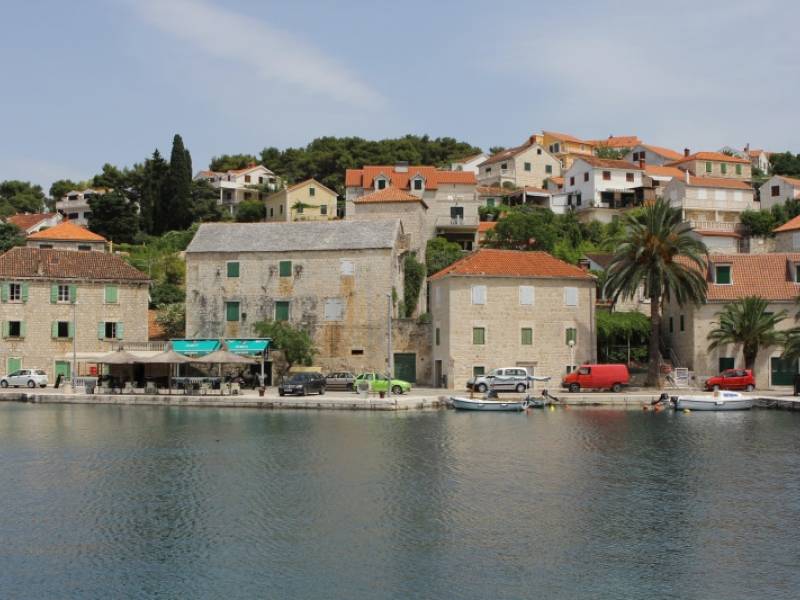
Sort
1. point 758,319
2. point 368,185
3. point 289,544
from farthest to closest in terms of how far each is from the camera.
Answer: point 368,185
point 758,319
point 289,544

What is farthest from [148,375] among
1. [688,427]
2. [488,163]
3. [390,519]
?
[488,163]

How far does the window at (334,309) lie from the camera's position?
183 ft

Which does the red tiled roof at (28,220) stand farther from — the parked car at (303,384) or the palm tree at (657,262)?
the palm tree at (657,262)

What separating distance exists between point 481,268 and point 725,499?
29365 millimetres

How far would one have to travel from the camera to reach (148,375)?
5697 cm

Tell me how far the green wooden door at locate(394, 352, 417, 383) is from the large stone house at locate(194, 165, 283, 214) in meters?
60.6

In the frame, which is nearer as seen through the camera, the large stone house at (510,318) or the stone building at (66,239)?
the large stone house at (510,318)

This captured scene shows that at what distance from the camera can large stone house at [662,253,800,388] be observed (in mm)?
52094

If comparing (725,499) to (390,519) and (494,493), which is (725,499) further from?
(390,519)

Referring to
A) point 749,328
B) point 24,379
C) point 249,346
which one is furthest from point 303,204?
point 749,328

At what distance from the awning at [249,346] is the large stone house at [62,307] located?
25.7ft

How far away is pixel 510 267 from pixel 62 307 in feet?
95.8

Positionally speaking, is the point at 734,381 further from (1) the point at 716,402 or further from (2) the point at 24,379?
(2) the point at 24,379

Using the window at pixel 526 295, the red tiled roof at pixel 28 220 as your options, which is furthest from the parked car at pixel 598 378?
the red tiled roof at pixel 28 220
